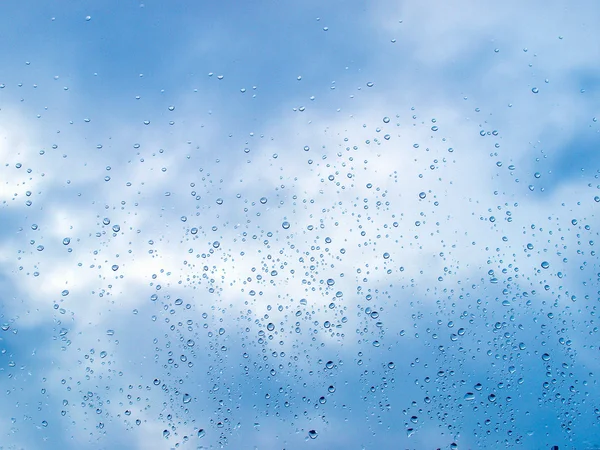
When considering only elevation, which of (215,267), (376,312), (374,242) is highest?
(374,242)

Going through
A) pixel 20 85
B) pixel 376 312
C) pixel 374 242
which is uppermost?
pixel 20 85

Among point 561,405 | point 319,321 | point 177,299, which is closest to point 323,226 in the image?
point 319,321

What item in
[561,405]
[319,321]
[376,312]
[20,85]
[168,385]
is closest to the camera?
[20,85]

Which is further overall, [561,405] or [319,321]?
[561,405]

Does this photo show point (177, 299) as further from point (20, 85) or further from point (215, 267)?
point (20, 85)

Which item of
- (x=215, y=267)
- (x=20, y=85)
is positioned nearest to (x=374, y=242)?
(x=215, y=267)

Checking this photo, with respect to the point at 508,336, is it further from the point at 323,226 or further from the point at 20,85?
the point at 20,85

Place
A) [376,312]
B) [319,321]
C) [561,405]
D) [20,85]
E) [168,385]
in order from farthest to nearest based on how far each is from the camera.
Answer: [561,405]
[319,321]
[168,385]
[376,312]
[20,85]

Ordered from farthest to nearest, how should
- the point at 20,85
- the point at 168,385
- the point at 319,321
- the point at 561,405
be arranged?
the point at 561,405 < the point at 319,321 < the point at 168,385 < the point at 20,85

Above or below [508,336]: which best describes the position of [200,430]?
below
